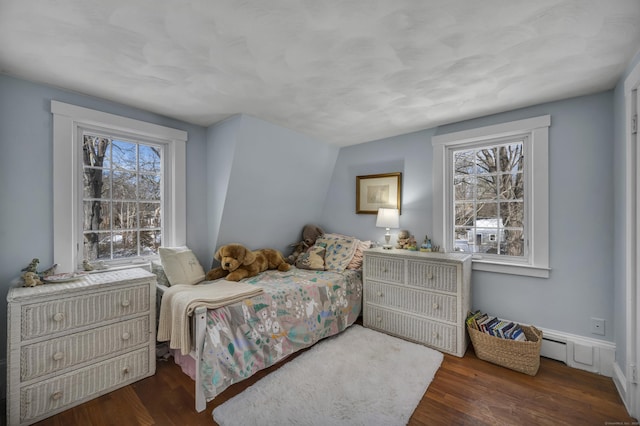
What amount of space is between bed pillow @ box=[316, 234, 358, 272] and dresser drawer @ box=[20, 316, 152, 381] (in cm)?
179

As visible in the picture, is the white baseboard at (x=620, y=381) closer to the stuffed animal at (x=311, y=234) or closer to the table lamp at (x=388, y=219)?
the table lamp at (x=388, y=219)

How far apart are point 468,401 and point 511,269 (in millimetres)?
1258

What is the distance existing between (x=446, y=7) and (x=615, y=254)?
2.23 meters

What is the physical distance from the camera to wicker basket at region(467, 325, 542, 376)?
205cm

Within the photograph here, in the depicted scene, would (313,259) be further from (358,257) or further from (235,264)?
(235,264)

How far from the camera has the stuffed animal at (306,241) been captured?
3379 millimetres

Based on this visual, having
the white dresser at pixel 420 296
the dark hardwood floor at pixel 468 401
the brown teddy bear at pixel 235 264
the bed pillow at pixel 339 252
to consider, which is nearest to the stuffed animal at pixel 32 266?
the dark hardwood floor at pixel 468 401

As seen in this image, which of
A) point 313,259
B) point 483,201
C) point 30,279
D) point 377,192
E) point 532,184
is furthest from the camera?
point 377,192

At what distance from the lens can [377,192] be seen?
11.1 ft

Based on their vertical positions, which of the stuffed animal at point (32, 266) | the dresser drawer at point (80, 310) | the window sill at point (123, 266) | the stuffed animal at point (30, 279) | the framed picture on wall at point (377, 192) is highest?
the framed picture on wall at point (377, 192)

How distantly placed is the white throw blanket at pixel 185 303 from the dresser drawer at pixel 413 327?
138cm

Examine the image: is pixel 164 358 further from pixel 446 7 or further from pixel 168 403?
pixel 446 7

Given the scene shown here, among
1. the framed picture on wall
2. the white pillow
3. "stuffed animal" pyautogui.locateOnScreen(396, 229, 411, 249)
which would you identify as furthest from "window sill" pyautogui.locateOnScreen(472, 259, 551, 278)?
the white pillow

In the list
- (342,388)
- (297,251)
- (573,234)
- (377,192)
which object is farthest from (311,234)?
(573,234)
